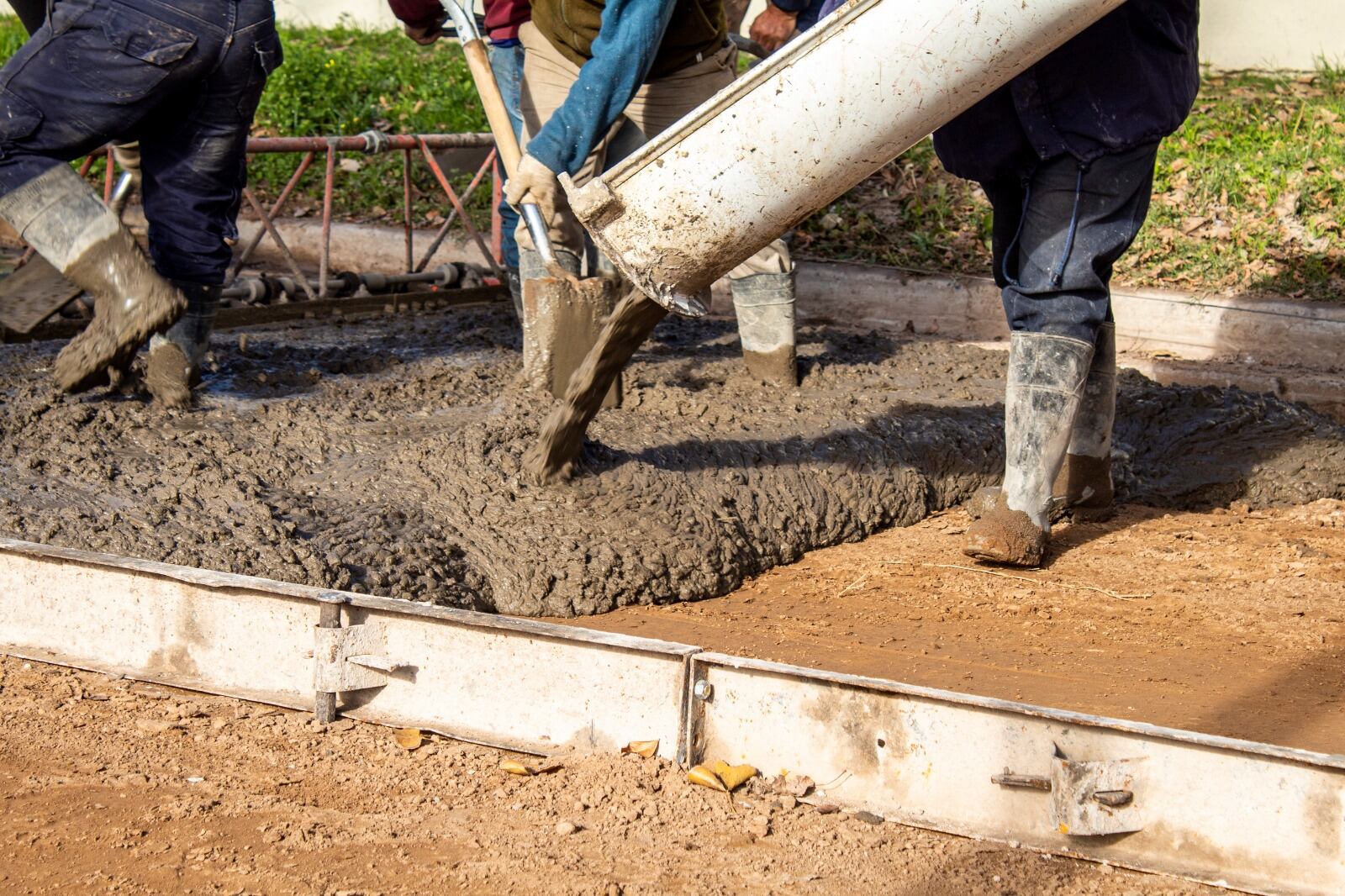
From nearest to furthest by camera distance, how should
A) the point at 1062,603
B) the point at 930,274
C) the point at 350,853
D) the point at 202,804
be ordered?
1. the point at 350,853
2. the point at 202,804
3. the point at 1062,603
4. the point at 930,274

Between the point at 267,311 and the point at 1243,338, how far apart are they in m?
4.38

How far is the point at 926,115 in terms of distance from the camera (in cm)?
314

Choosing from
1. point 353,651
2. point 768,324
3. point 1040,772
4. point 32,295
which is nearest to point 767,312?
point 768,324

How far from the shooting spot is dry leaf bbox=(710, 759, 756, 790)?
2.41 m

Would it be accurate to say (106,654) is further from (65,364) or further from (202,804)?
(65,364)

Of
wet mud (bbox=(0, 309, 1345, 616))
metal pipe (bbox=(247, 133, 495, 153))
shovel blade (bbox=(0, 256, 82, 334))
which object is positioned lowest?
wet mud (bbox=(0, 309, 1345, 616))

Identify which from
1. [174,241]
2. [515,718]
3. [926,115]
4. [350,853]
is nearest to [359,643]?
[515,718]

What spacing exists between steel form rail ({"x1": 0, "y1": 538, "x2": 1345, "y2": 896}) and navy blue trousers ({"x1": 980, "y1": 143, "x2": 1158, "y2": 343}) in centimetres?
165

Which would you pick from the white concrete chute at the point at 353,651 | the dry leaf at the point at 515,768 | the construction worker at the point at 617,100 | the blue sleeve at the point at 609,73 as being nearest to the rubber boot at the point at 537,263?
the construction worker at the point at 617,100

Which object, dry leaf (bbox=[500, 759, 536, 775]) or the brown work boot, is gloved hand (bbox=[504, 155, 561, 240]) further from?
dry leaf (bbox=[500, 759, 536, 775])

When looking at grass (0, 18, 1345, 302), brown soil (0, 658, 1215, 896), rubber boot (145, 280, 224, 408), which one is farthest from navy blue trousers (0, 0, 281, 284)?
grass (0, 18, 1345, 302)

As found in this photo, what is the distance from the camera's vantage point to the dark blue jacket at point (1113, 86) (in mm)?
3428

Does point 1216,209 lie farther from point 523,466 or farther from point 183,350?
point 183,350

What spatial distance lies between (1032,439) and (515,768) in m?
1.82
